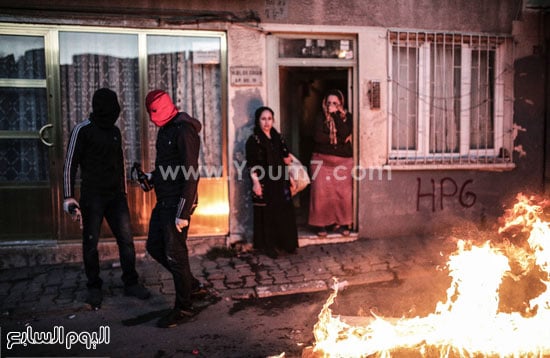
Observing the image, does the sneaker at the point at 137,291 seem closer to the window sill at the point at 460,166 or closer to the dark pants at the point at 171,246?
the dark pants at the point at 171,246

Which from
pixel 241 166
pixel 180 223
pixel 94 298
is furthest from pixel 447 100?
pixel 94 298

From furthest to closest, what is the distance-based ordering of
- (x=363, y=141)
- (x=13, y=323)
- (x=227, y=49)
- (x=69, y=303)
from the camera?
(x=363, y=141), (x=227, y=49), (x=69, y=303), (x=13, y=323)

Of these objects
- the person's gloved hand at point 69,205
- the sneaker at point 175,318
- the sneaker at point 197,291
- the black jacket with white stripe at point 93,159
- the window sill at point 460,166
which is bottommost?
the sneaker at point 175,318

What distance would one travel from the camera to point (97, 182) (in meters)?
5.70

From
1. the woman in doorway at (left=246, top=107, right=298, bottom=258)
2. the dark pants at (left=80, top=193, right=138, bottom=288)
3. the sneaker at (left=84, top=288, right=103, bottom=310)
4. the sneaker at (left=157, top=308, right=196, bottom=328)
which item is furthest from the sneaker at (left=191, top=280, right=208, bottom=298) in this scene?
the woman in doorway at (left=246, top=107, right=298, bottom=258)

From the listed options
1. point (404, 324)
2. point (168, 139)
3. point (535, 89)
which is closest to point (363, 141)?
point (535, 89)

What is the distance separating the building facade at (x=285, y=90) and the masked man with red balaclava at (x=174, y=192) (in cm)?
253

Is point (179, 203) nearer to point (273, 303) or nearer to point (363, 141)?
point (273, 303)

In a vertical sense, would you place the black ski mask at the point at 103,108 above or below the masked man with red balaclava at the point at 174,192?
above

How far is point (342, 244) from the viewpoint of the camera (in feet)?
26.1

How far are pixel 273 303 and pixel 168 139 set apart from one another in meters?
2.19

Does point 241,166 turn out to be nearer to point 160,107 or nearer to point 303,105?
point 160,107

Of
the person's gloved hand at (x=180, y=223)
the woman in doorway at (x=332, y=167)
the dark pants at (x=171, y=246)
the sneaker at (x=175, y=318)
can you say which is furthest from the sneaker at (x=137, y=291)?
the woman in doorway at (x=332, y=167)

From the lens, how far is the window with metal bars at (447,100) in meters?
8.28
